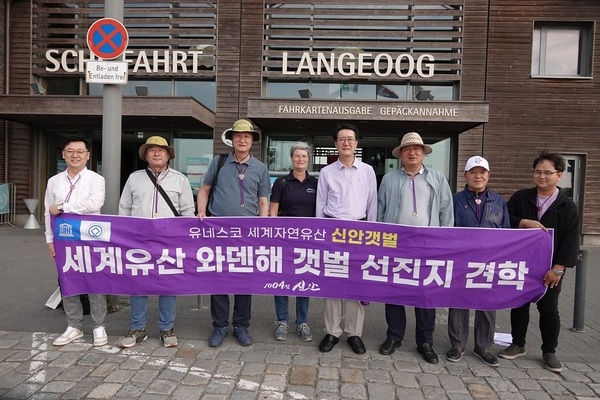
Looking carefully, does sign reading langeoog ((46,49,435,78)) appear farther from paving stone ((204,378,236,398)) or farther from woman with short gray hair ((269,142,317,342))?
paving stone ((204,378,236,398))

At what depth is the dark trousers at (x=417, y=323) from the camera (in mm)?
3678

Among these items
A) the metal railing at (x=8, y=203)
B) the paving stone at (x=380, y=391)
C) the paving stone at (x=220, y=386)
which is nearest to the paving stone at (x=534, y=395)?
the paving stone at (x=380, y=391)

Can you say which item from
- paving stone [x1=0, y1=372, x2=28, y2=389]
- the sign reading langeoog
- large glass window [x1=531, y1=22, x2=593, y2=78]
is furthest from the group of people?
large glass window [x1=531, y1=22, x2=593, y2=78]

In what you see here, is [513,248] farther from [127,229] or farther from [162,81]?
[162,81]

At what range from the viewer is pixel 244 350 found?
3666mm

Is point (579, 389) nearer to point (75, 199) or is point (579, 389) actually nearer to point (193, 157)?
point (75, 199)

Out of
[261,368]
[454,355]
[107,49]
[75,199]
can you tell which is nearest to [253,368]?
[261,368]

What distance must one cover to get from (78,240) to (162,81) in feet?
29.1

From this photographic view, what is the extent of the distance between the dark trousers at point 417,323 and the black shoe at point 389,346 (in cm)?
4

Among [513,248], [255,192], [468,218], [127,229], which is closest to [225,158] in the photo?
[255,192]

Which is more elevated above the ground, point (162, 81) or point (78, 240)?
point (162, 81)

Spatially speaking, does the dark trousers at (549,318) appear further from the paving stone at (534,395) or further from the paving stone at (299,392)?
the paving stone at (299,392)

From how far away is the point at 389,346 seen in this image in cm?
368

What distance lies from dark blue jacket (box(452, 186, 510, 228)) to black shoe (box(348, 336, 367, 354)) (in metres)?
1.46
